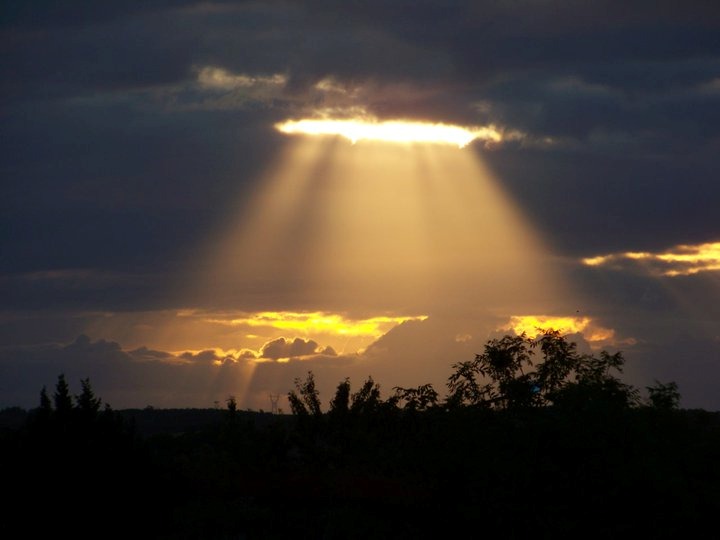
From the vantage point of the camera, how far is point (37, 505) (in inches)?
1189

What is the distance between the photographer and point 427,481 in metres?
31.8

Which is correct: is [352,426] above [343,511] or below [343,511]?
above

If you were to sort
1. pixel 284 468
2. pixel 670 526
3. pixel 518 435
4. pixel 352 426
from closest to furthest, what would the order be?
pixel 670 526, pixel 518 435, pixel 284 468, pixel 352 426

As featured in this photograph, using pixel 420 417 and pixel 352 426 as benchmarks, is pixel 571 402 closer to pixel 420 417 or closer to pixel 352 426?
pixel 420 417

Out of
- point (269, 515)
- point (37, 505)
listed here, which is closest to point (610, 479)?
point (269, 515)

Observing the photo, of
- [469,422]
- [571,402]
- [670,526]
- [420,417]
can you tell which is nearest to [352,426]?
[420,417]

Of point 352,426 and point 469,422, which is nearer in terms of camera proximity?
point 469,422

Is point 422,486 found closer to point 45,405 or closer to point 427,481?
point 427,481

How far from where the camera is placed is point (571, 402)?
31438 mm

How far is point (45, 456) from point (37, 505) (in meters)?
1.39

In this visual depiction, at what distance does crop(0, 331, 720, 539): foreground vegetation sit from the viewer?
29.5 m

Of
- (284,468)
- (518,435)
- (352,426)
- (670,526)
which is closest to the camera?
(670,526)

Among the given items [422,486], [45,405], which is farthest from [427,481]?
[45,405]

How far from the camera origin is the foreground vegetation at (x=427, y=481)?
96.7ft
